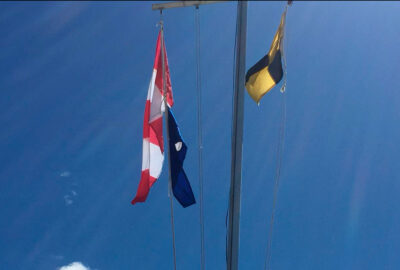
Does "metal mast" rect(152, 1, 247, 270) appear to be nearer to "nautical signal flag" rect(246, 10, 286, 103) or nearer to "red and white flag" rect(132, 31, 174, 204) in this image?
"nautical signal flag" rect(246, 10, 286, 103)

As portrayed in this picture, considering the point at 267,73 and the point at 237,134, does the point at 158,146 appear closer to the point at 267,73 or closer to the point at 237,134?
the point at 237,134

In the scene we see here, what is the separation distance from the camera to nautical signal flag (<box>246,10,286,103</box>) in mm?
11406

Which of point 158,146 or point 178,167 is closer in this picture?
point 178,167

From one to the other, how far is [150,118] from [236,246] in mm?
3831

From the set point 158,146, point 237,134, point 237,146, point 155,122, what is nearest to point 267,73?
point 237,134

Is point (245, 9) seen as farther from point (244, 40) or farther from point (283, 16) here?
point (283, 16)

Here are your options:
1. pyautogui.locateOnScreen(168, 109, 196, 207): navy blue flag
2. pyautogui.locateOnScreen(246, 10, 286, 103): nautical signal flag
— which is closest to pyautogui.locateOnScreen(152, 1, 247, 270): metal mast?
pyautogui.locateOnScreen(168, 109, 196, 207): navy blue flag

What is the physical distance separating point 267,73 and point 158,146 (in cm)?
334

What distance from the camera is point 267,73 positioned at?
452 inches

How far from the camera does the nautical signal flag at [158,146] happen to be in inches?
412

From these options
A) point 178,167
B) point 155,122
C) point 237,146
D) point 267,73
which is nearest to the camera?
point 237,146

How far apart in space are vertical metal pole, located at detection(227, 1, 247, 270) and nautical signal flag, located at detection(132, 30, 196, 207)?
1.39 m

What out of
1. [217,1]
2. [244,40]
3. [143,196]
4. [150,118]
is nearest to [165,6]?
[217,1]

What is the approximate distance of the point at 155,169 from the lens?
36.2 feet
